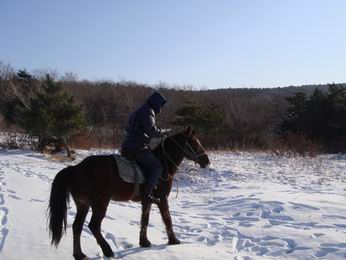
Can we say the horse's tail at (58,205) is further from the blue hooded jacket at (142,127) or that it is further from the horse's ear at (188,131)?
the horse's ear at (188,131)

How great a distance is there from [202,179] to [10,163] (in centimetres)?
794

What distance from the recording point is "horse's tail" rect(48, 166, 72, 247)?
19.4ft

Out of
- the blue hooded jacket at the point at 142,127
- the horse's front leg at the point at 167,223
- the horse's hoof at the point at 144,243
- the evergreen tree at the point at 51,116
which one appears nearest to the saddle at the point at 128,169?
the blue hooded jacket at the point at 142,127

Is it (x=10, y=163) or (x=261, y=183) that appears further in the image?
(x=10, y=163)

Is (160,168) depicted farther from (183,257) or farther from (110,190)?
(183,257)

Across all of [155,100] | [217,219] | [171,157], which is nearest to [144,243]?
[171,157]

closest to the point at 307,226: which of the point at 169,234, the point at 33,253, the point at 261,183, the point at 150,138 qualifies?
the point at 169,234

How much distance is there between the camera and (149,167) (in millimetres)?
6793

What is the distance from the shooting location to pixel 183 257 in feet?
20.4

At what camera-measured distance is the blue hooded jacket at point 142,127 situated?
265 inches

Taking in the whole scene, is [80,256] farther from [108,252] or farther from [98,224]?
[98,224]

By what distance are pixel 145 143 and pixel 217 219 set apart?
4.03 m

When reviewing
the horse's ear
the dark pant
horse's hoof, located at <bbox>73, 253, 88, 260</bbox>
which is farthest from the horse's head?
horse's hoof, located at <bbox>73, 253, 88, 260</bbox>


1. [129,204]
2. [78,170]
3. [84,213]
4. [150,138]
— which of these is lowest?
[129,204]
